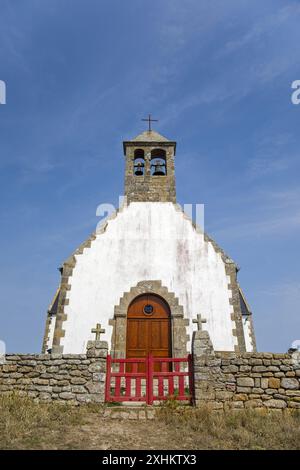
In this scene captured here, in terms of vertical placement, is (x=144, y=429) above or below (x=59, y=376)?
below

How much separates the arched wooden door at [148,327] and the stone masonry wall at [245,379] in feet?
10.7

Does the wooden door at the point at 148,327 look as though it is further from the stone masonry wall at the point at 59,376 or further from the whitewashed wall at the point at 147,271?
the stone masonry wall at the point at 59,376

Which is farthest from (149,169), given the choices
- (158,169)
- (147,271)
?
(147,271)

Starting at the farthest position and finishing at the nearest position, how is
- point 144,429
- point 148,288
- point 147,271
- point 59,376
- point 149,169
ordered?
point 149,169
point 147,271
point 148,288
point 59,376
point 144,429

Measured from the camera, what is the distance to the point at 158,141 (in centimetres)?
1371

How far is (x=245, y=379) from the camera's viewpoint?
21.7ft

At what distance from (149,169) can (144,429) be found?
9.69 metres

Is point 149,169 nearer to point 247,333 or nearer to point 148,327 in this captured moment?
point 148,327

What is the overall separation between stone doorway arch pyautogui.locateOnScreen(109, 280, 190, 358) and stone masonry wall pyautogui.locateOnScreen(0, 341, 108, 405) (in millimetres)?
2783

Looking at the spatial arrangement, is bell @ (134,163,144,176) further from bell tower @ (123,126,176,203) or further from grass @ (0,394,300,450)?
grass @ (0,394,300,450)

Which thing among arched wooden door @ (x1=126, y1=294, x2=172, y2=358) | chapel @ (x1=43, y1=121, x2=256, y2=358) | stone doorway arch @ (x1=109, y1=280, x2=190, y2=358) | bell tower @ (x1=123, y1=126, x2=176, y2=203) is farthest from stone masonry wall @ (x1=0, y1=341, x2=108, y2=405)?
bell tower @ (x1=123, y1=126, x2=176, y2=203)

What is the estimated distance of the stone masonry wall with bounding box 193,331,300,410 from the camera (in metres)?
6.42

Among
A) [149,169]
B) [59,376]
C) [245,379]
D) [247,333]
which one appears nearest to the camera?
[245,379]
